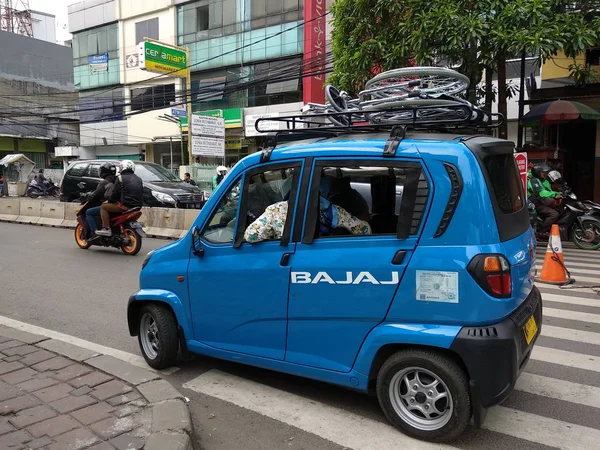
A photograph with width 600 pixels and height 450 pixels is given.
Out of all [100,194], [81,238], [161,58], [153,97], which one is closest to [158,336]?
[100,194]

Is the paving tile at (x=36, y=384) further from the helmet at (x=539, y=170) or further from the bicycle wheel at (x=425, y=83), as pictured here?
the helmet at (x=539, y=170)

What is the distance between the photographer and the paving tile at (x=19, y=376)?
3.76m

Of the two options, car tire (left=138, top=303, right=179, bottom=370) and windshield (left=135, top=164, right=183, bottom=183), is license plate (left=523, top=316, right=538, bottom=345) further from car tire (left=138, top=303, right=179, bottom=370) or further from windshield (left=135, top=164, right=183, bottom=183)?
→ windshield (left=135, top=164, right=183, bottom=183)

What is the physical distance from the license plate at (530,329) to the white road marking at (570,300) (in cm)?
343

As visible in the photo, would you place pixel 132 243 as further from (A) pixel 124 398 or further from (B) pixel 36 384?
(A) pixel 124 398

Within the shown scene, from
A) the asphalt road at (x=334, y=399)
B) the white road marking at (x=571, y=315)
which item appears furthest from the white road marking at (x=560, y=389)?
the white road marking at (x=571, y=315)

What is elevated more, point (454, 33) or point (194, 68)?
point (194, 68)

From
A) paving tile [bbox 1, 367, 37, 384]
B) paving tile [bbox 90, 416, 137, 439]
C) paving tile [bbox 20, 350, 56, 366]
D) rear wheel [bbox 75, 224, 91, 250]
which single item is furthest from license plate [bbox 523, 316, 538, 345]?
rear wheel [bbox 75, 224, 91, 250]

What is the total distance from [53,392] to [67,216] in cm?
1215

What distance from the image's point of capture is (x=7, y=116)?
130ft

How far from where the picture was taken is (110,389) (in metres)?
3.58

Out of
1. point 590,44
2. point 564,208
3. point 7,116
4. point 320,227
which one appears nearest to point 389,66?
point 590,44

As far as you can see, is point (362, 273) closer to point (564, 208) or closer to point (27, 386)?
point (27, 386)

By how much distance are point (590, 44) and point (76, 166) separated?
14530 millimetres
